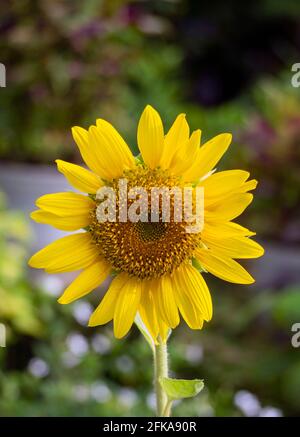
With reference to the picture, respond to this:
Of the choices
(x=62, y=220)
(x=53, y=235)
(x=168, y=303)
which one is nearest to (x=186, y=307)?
(x=168, y=303)

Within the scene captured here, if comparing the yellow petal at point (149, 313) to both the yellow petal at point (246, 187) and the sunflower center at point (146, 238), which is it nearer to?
the sunflower center at point (146, 238)

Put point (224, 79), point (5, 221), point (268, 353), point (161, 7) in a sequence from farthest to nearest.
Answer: point (224, 79) → point (161, 7) → point (268, 353) → point (5, 221)

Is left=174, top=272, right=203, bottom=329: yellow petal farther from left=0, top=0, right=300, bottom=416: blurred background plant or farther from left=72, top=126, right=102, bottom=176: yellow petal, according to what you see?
left=0, top=0, right=300, bottom=416: blurred background plant

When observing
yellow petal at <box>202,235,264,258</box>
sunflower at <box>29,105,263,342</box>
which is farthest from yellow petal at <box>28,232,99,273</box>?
yellow petal at <box>202,235,264,258</box>

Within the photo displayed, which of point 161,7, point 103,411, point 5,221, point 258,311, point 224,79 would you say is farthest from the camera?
point 224,79
